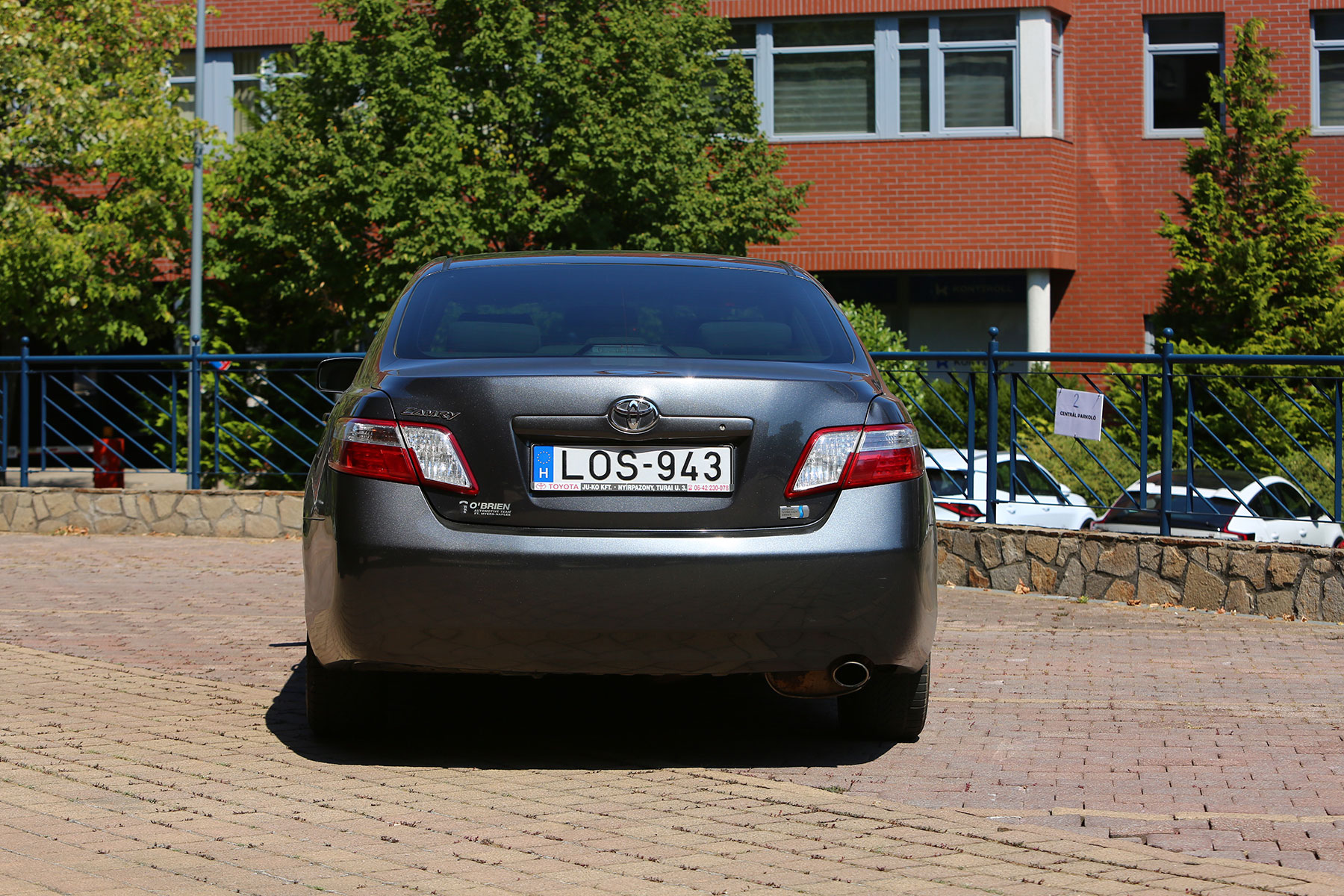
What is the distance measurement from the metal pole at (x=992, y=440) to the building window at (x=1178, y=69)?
1581 centimetres

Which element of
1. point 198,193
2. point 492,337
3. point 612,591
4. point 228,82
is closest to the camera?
point 612,591

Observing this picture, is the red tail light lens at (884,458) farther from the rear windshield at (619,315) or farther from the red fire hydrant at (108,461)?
the red fire hydrant at (108,461)

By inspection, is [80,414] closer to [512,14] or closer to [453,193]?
[453,193]

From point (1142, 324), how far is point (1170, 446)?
15631mm

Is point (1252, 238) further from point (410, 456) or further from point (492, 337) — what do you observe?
point (410, 456)

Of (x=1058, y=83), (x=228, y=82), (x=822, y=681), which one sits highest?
(x=228, y=82)

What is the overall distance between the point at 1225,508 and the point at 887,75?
50.2 feet

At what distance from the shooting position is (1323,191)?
23609 mm

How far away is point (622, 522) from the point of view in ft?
14.5

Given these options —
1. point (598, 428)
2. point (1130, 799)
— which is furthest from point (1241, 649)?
point (598, 428)

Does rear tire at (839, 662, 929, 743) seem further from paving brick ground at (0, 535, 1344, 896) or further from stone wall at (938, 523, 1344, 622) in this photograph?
stone wall at (938, 523, 1344, 622)

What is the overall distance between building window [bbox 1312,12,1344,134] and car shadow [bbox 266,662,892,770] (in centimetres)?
2062

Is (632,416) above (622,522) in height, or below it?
above

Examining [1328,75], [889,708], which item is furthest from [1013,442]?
[1328,75]
